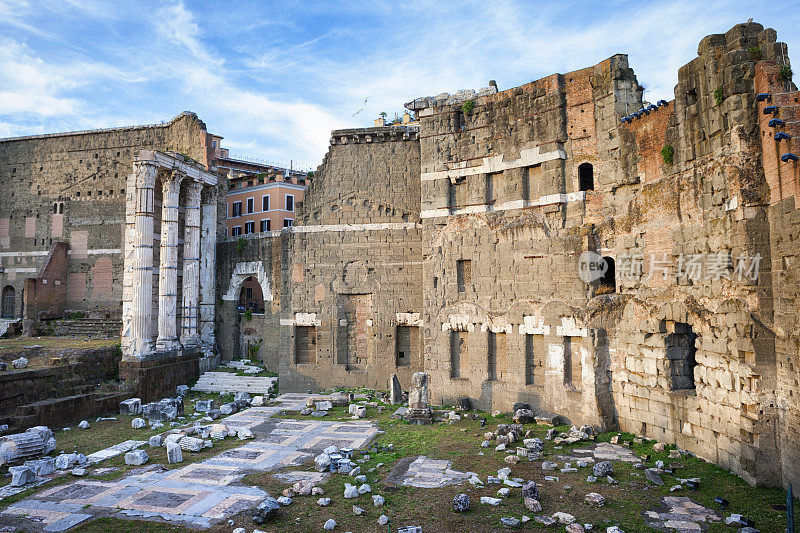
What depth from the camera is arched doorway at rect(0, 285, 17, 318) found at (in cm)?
3303

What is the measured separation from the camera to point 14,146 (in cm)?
3281

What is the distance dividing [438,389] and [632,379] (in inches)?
275

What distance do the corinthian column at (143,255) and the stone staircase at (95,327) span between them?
564 centimetres

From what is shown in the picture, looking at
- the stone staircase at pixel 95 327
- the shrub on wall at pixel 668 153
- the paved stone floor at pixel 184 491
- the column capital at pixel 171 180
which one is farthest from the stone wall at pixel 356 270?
the stone staircase at pixel 95 327

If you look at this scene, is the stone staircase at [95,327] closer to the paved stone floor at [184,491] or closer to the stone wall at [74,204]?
the stone wall at [74,204]

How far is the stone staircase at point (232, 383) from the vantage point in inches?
873

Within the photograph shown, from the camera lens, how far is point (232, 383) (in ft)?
74.4

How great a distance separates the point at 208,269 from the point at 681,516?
74.9 ft

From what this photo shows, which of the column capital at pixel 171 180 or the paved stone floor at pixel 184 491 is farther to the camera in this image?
the column capital at pixel 171 180

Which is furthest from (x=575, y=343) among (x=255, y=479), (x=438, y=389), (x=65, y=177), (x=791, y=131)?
(x=65, y=177)

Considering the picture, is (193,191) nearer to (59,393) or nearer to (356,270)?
(356,270)

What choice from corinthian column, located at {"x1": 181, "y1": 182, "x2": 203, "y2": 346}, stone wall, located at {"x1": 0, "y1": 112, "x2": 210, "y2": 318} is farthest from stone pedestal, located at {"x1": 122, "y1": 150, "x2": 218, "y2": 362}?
stone wall, located at {"x1": 0, "y1": 112, "x2": 210, "y2": 318}

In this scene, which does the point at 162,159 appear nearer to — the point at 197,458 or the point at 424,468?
the point at 197,458

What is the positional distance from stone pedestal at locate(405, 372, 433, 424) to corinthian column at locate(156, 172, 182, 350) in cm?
1269
